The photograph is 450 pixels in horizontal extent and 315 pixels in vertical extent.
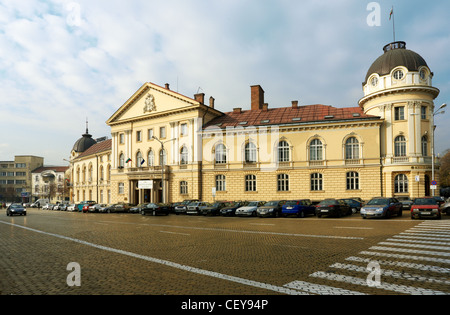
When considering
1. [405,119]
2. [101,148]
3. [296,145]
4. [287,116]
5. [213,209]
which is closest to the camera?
[213,209]

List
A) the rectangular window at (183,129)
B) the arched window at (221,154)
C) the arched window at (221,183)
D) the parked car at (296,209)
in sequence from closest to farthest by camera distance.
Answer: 1. the parked car at (296,209)
2. the arched window at (221,183)
3. the arched window at (221,154)
4. the rectangular window at (183,129)

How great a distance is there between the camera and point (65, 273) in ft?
25.4

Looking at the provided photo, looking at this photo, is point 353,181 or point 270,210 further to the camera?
point 353,181

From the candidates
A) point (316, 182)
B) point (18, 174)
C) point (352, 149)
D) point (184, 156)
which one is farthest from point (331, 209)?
point (18, 174)

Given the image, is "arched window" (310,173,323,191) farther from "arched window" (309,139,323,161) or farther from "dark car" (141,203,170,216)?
"dark car" (141,203,170,216)

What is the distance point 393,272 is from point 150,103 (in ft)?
144

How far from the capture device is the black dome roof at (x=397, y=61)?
3447 cm

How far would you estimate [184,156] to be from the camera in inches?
1703

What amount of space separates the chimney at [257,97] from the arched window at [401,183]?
74.8 ft

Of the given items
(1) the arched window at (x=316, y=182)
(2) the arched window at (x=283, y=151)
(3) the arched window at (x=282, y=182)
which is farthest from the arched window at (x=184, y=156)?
(1) the arched window at (x=316, y=182)

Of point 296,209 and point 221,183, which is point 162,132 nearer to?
point 221,183

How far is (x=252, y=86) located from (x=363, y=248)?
41520mm

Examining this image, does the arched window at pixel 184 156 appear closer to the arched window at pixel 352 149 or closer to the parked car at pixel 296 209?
the parked car at pixel 296 209
